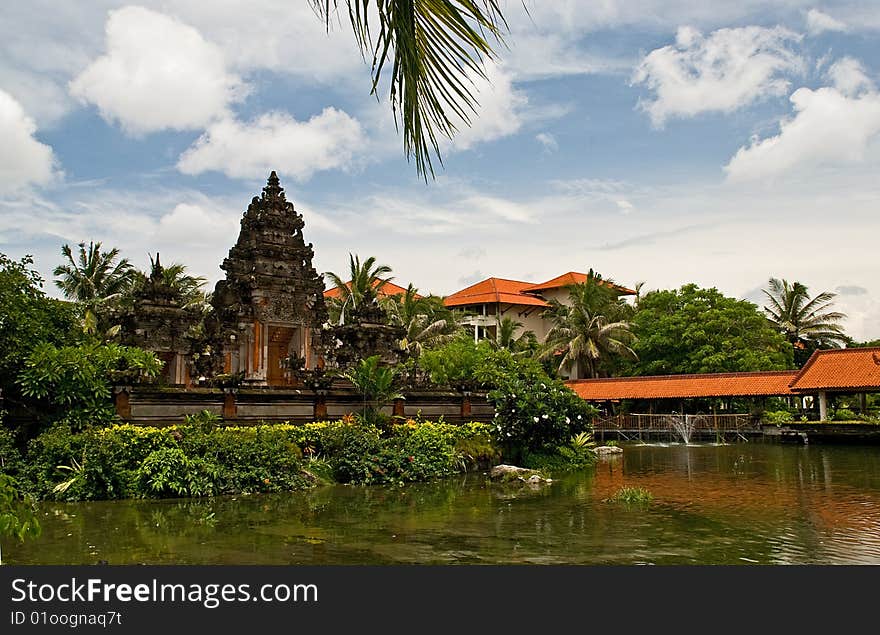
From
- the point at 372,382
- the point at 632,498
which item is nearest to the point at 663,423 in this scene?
the point at 372,382

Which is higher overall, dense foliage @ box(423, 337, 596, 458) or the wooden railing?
dense foliage @ box(423, 337, 596, 458)

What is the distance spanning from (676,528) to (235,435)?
24.0ft

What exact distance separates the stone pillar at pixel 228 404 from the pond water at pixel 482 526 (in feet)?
10.4

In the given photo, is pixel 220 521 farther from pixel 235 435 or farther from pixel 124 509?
pixel 235 435

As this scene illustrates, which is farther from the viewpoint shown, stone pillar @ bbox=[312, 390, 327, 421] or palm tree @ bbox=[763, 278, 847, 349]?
palm tree @ bbox=[763, 278, 847, 349]

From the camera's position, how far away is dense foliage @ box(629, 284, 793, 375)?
3512cm

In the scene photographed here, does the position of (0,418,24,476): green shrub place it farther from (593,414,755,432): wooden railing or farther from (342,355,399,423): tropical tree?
(593,414,755,432): wooden railing

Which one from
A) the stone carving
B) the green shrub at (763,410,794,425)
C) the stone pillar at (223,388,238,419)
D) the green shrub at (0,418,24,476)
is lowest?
the green shrub at (763,410,794,425)

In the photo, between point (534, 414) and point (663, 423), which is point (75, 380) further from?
point (663, 423)

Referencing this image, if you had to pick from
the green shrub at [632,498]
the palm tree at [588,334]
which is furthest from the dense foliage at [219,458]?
the palm tree at [588,334]

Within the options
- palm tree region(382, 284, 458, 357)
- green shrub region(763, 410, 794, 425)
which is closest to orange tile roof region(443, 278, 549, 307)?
palm tree region(382, 284, 458, 357)

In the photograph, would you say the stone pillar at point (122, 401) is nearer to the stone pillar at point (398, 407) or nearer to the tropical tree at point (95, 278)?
the stone pillar at point (398, 407)

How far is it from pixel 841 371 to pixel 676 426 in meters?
6.54

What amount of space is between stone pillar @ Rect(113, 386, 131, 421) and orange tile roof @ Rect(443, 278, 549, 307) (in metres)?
39.1
